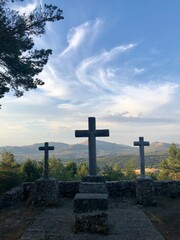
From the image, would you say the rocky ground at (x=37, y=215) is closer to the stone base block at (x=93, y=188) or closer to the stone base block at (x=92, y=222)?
the stone base block at (x=92, y=222)

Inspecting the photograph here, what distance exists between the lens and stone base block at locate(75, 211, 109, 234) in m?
7.77

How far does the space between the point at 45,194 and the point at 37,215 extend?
1698mm

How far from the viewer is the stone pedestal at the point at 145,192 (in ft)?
38.0

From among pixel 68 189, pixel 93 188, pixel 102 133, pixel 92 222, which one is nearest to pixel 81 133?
pixel 102 133

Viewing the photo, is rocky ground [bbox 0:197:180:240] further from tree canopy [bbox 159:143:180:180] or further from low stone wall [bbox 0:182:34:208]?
tree canopy [bbox 159:143:180:180]

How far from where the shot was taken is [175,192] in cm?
1306

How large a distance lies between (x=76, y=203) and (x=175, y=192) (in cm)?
662

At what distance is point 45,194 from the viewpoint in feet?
38.2

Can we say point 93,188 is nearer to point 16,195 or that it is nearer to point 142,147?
point 142,147

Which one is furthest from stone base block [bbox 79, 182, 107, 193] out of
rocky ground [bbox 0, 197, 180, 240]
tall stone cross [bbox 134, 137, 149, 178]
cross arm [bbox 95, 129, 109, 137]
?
tall stone cross [bbox 134, 137, 149, 178]

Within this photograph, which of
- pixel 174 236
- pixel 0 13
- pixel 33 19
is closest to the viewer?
pixel 174 236

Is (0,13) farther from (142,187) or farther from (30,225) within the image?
(142,187)

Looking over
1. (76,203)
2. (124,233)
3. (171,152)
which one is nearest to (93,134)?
(76,203)

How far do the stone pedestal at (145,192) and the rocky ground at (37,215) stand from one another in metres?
0.38
